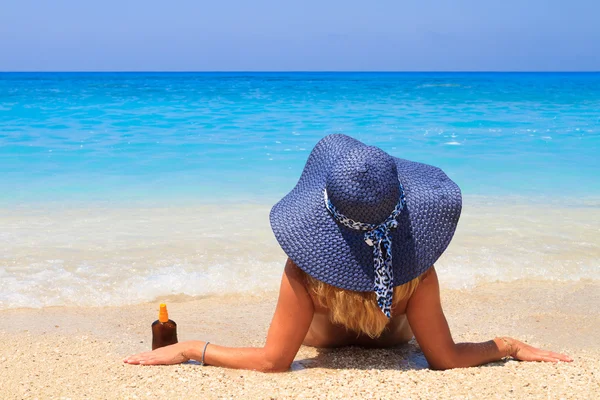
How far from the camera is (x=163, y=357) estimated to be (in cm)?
269

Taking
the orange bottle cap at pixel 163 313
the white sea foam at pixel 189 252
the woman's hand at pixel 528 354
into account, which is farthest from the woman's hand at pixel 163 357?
the woman's hand at pixel 528 354

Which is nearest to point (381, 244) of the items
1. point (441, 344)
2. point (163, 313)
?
point (441, 344)

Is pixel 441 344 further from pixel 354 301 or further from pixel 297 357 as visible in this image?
pixel 297 357

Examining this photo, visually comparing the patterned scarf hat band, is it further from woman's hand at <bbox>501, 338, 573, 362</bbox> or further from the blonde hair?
woman's hand at <bbox>501, 338, 573, 362</bbox>

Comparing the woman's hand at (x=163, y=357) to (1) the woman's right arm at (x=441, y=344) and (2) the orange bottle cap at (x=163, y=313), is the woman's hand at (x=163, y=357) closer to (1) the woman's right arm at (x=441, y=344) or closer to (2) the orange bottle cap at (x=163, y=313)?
(2) the orange bottle cap at (x=163, y=313)

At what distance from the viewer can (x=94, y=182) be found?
7590 mm

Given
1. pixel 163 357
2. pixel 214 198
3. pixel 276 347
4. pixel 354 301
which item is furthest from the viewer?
pixel 214 198

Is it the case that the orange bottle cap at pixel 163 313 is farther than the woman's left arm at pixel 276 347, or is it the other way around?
the orange bottle cap at pixel 163 313

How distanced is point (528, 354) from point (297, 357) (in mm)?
1014

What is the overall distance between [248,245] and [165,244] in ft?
2.10

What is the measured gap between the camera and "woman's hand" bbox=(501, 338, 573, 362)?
9.06 feet

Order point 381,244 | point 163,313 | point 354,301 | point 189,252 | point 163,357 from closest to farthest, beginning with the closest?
1. point 381,244
2. point 354,301
3. point 163,357
4. point 163,313
5. point 189,252

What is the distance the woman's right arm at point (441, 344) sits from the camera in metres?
2.49

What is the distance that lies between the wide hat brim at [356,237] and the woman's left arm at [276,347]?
169 millimetres
